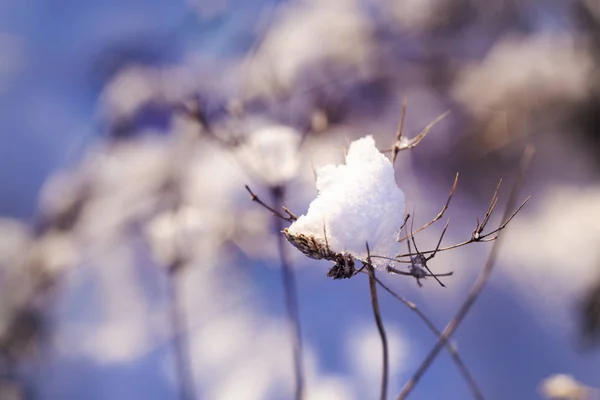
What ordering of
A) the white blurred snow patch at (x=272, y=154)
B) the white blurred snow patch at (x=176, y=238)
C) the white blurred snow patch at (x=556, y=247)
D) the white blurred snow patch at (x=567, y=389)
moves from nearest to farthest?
the white blurred snow patch at (x=567, y=389) → the white blurred snow patch at (x=272, y=154) → the white blurred snow patch at (x=176, y=238) → the white blurred snow patch at (x=556, y=247)

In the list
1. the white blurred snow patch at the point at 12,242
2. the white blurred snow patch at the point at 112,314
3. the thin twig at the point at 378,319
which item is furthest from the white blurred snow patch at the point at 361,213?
the white blurred snow patch at the point at 12,242

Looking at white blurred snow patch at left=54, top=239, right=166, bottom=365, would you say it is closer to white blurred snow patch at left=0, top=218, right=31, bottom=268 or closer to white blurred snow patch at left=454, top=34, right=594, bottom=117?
white blurred snow patch at left=0, top=218, right=31, bottom=268

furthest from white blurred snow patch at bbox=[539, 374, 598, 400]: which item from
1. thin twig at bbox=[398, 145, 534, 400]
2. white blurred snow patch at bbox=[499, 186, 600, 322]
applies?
white blurred snow patch at bbox=[499, 186, 600, 322]

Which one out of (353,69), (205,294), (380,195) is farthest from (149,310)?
(380,195)

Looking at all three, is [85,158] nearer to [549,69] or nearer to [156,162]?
[156,162]

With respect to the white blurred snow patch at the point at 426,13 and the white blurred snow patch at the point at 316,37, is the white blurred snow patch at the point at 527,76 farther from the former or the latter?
the white blurred snow patch at the point at 316,37

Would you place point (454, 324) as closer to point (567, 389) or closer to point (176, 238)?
point (567, 389)
